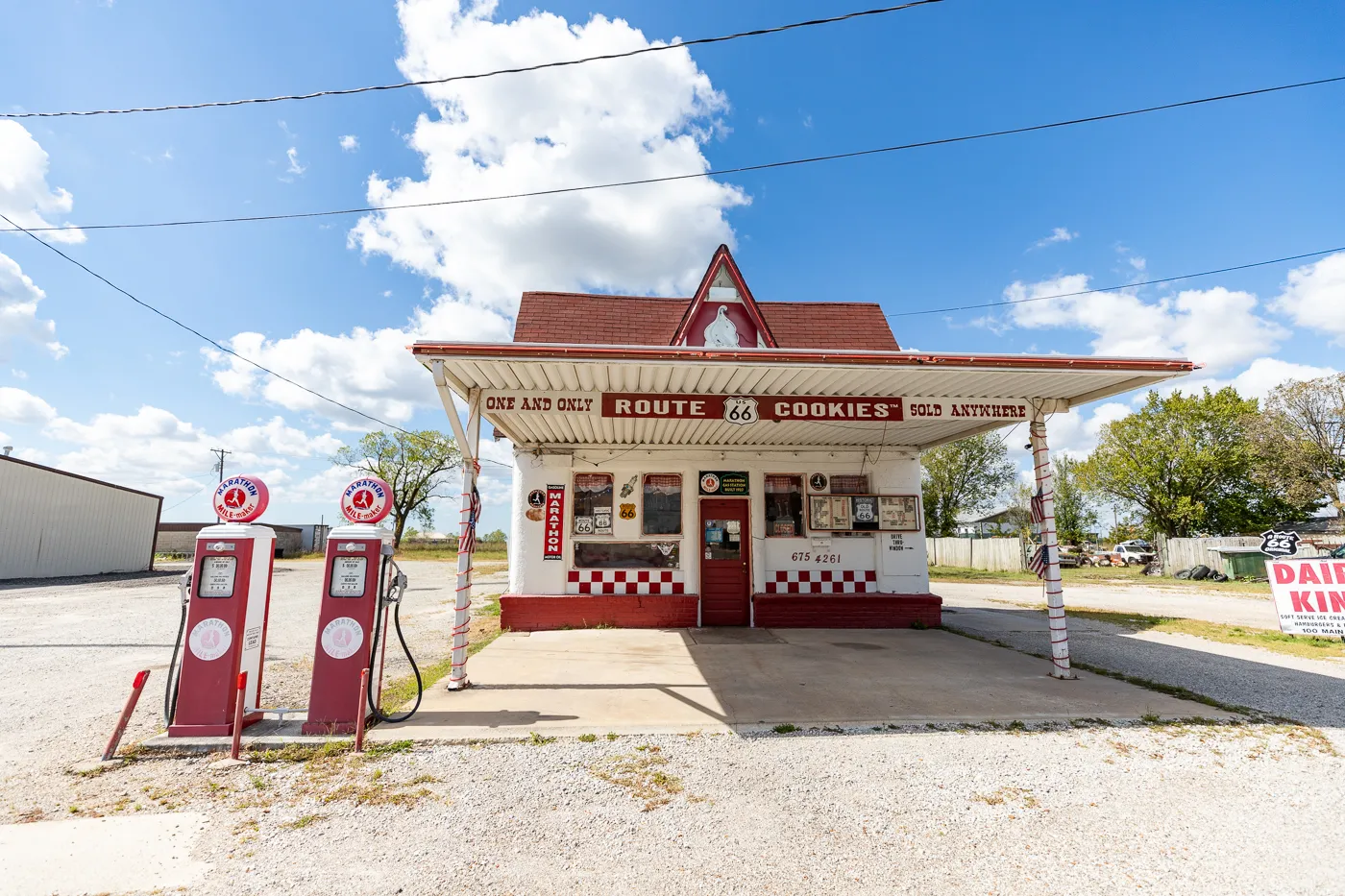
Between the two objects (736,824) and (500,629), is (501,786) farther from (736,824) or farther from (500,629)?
(500,629)

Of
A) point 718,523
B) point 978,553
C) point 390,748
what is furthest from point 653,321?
point 978,553

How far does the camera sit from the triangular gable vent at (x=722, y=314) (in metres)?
12.2

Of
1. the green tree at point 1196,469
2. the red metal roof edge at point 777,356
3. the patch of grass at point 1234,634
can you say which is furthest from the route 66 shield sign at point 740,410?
the green tree at point 1196,469

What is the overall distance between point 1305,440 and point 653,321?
112 ft

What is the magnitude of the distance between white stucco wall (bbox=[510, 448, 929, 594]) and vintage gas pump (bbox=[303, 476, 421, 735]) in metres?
4.82

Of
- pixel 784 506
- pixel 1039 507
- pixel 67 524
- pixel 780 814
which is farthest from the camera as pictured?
pixel 67 524

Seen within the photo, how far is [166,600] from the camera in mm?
14547

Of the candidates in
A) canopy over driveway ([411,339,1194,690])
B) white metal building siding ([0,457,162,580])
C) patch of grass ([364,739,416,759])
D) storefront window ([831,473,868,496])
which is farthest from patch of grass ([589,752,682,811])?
white metal building siding ([0,457,162,580])

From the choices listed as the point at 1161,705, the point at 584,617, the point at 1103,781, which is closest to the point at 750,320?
the point at 584,617

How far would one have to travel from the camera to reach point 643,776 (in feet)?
13.5

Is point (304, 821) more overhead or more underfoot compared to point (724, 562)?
more underfoot

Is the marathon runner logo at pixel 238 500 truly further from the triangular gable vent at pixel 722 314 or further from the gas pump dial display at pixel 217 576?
the triangular gable vent at pixel 722 314

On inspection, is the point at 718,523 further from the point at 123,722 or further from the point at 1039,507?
the point at 123,722

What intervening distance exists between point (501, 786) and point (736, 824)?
62.2 inches
